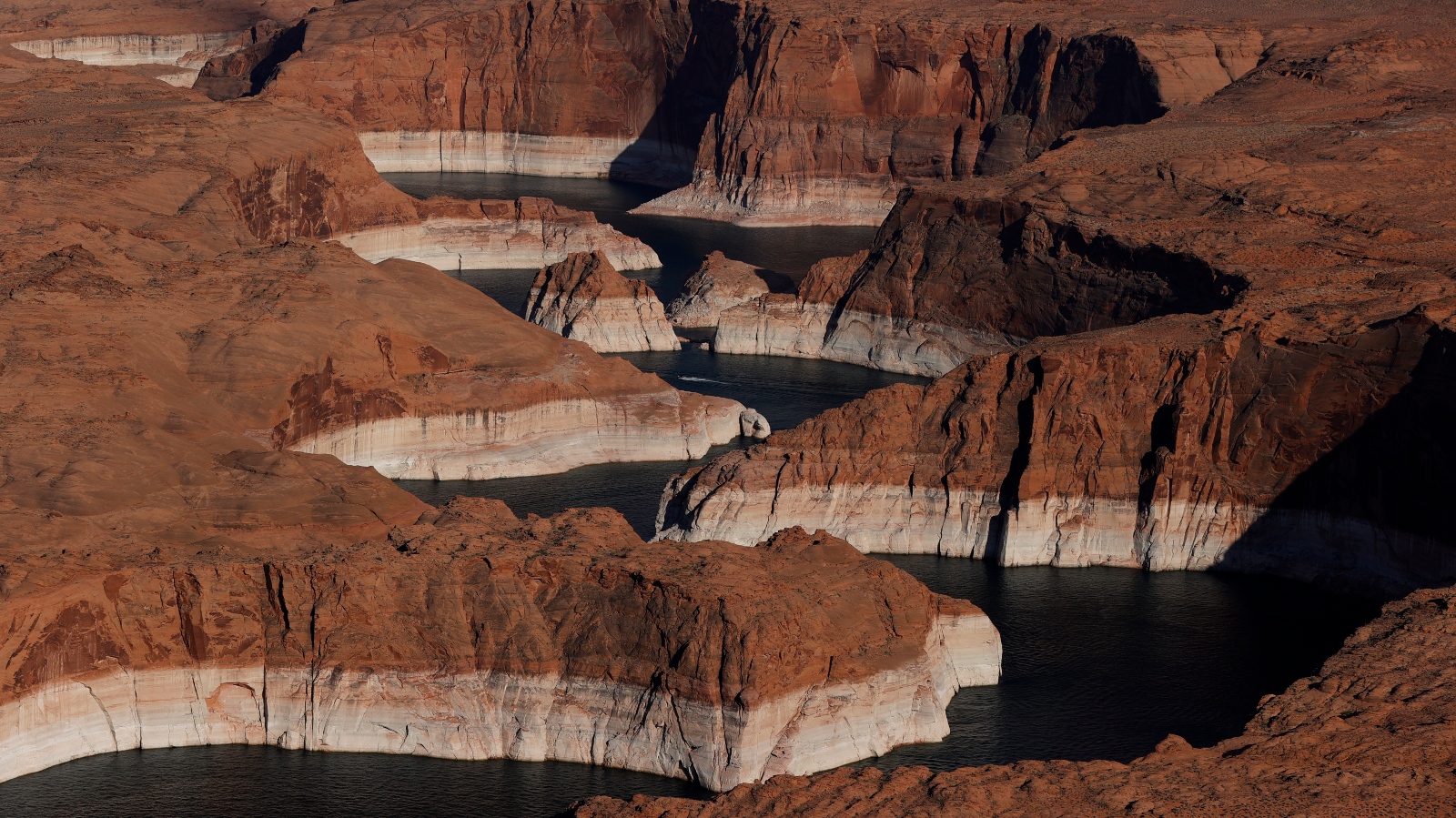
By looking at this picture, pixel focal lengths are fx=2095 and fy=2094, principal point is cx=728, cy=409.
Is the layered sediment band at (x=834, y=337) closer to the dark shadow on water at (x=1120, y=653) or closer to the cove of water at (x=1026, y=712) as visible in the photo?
the dark shadow on water at (x=1120, y=653)

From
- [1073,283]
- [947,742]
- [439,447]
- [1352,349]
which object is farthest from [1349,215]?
[947,742]

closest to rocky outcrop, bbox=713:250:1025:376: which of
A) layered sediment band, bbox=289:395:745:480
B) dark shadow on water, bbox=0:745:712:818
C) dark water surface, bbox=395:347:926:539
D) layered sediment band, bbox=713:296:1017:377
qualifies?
layered sediment band, bbox=713:296:1017:377

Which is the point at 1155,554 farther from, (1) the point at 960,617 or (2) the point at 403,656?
(2) the point at 403,656

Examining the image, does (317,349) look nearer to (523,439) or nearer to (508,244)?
(523,439)

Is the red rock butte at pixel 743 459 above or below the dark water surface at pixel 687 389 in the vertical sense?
above

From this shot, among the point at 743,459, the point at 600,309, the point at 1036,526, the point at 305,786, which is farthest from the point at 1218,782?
the point at 600,309

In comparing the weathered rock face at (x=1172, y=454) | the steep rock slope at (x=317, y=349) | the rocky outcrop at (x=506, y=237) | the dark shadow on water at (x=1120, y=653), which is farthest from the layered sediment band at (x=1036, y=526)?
the rocky outcrop at (x=506, y=237)
